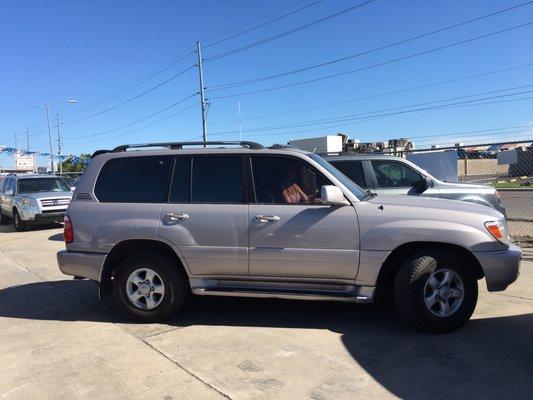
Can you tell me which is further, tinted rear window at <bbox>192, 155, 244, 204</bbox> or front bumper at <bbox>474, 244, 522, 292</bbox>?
tinted rear window at <bbox>192, 155, 244, 204</bbox>

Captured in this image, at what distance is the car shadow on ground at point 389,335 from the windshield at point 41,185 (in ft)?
32.6

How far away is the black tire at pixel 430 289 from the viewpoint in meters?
4.98

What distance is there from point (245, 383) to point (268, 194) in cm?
205

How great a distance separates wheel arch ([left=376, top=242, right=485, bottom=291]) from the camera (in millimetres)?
5062

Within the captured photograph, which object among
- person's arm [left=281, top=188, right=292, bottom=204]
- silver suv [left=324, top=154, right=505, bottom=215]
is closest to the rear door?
person's arm [left=281, top=188, right=292, bottom=204]

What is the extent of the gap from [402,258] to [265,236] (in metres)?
1.39

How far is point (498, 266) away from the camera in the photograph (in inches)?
194

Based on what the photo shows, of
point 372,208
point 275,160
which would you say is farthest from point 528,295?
point 275,160

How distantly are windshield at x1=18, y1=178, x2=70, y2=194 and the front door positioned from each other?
513 inches

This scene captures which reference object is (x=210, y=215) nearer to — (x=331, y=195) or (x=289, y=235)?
(x=289, y=235)

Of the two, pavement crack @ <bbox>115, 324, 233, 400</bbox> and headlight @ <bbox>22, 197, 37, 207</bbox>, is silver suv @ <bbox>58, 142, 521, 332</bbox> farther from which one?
headlight @ <bbox>22, 197, 37, 207</bbox>

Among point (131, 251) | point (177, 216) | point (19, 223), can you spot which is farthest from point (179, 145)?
point (19, 223)

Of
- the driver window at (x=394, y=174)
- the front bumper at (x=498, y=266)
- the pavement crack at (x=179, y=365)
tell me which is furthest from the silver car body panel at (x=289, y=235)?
the driver window at (x=394, y=174)

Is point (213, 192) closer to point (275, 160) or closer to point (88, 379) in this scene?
point (275, 160)
